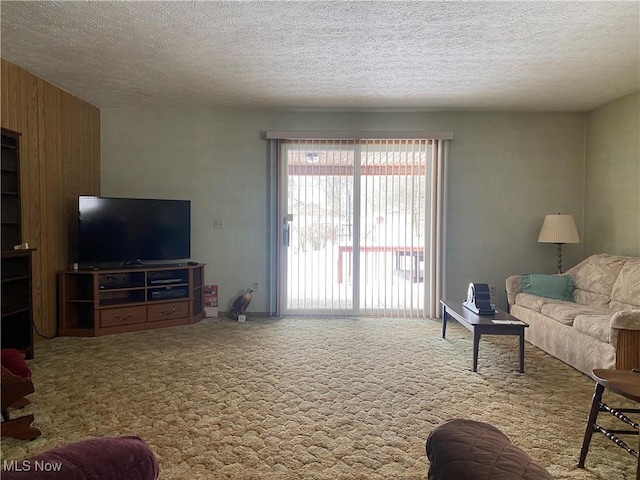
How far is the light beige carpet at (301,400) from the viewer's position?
6.58ft

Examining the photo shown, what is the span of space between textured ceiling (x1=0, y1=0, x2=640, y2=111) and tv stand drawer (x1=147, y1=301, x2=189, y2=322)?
240 centimetres

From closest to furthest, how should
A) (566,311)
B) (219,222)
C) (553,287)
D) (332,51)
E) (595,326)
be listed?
(595,326) → (332,51) → (566,311) → (553,287) → (219,222)

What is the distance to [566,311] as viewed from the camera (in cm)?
357

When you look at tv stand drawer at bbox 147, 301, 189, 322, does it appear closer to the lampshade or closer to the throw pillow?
the throw pillow

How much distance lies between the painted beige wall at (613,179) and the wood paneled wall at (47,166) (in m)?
6.11

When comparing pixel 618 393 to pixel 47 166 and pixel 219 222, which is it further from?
pixel 47 166

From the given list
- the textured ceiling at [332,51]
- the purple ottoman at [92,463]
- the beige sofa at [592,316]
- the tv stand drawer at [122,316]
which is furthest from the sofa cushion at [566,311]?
the tv stand drawer at [122,316]

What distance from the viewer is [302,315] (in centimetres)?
509

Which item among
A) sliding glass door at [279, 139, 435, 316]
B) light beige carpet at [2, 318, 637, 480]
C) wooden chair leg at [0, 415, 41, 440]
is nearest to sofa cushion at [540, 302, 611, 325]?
light beige carpet at [2, 318, 637, 480]

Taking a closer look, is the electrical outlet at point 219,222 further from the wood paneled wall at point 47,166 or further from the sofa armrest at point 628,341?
the sofa armrest at point 628,341

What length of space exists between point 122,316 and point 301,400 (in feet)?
8.68

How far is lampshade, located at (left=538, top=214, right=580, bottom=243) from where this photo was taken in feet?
14.9

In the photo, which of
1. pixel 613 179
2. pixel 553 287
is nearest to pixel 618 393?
pixel 553 287

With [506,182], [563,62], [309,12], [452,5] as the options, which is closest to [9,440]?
[309,12]
